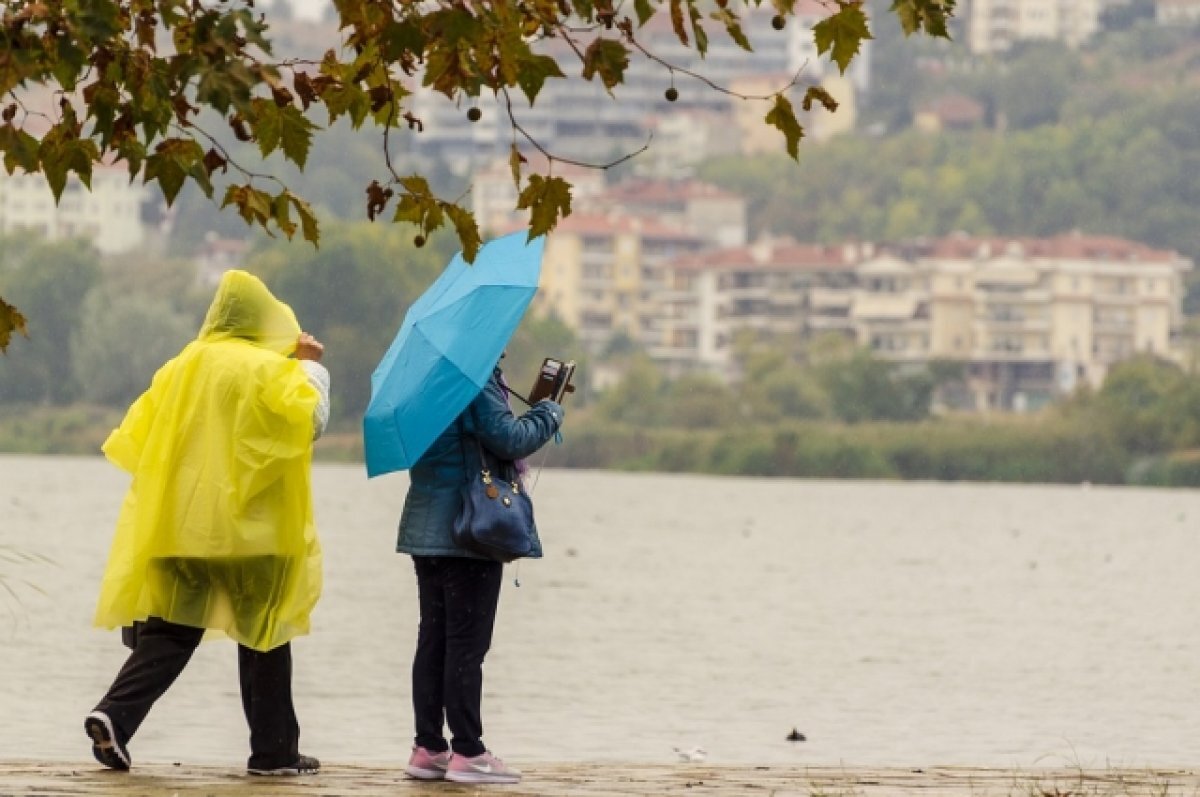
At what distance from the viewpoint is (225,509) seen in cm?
805

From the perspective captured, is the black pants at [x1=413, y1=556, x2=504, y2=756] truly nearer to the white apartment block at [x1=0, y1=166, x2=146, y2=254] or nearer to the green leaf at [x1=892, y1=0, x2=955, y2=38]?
the green leaf at [x1=892, y1=0, x2=955, y2=38]

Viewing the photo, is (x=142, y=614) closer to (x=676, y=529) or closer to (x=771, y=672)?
(x=771, y=672)

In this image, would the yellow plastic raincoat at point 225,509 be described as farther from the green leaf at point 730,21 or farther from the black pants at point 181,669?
the green leaf at point 730,21

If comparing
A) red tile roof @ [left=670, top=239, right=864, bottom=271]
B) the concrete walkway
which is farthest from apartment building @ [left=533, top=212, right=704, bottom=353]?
the concrete walkway

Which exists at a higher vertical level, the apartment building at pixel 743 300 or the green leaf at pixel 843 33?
the apartment building at pixel 743 300

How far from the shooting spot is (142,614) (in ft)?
26.7

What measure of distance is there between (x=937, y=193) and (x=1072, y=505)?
93.1 meters

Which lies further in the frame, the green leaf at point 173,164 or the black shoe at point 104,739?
the black shoe at point 104,739

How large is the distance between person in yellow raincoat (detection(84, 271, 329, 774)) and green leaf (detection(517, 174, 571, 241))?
1924 millimetres

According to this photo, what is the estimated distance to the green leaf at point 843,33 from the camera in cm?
610

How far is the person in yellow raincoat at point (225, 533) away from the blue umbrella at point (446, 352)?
0.71 ft

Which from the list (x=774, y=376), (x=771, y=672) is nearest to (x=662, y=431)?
(x=774, y=376)

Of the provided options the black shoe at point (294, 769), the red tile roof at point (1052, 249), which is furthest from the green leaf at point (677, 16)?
the red tile roof at point (1052, 249)

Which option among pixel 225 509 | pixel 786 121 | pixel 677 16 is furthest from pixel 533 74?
pixel 225 509
